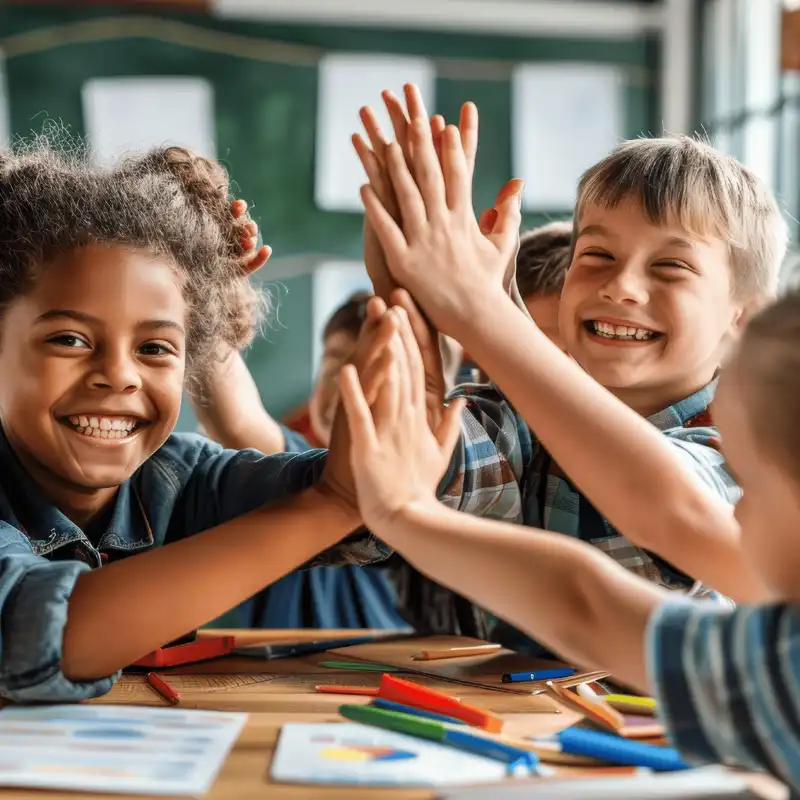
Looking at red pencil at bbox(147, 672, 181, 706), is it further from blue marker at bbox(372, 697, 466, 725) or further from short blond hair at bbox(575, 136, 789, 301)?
short blond hair at bbox(575, 136, 789, 301)

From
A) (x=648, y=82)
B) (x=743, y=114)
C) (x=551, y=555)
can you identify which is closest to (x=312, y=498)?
(x=551, y=555)

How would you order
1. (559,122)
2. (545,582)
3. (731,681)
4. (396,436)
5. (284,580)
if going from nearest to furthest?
(731,681) < (545,582) < (396,436) < (284,580) < (559,122)

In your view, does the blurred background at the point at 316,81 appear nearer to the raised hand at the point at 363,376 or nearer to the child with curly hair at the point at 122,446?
the child with curly hair at the point at 122,446

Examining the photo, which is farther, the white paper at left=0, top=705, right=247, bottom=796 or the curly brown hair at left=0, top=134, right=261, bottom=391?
the curly brown hair at left=0, top=134, right=261, bottom=391

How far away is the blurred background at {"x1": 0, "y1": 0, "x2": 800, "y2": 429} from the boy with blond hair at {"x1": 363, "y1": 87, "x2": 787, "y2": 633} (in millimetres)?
2267

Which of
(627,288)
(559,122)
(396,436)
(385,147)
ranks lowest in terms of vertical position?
(396,436)

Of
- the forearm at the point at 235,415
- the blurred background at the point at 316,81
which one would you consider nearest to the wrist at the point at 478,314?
the forearm at the point at 235,415

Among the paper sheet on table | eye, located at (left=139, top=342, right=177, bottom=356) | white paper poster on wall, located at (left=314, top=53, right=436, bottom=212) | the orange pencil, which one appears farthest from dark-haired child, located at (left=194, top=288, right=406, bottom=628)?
white paper poster on wall, located at (left=314, top=53, right=436, bottom=212)

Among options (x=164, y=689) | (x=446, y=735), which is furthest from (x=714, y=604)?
(x=164, y=689)

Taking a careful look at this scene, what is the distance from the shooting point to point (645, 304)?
1053 mm

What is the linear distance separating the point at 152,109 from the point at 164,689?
9.55 feet

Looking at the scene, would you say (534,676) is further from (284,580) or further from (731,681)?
(284,580)

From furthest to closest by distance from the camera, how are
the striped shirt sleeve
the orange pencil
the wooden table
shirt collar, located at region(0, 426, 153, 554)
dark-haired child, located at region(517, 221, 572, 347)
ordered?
dark-haired child, located at region(517, 221, 572, 347), shirt collar, located at region(0, 426, 153, 554), the orange pencil, the wooden table, the striped shirt sleeve

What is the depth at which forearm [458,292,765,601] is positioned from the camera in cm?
73
